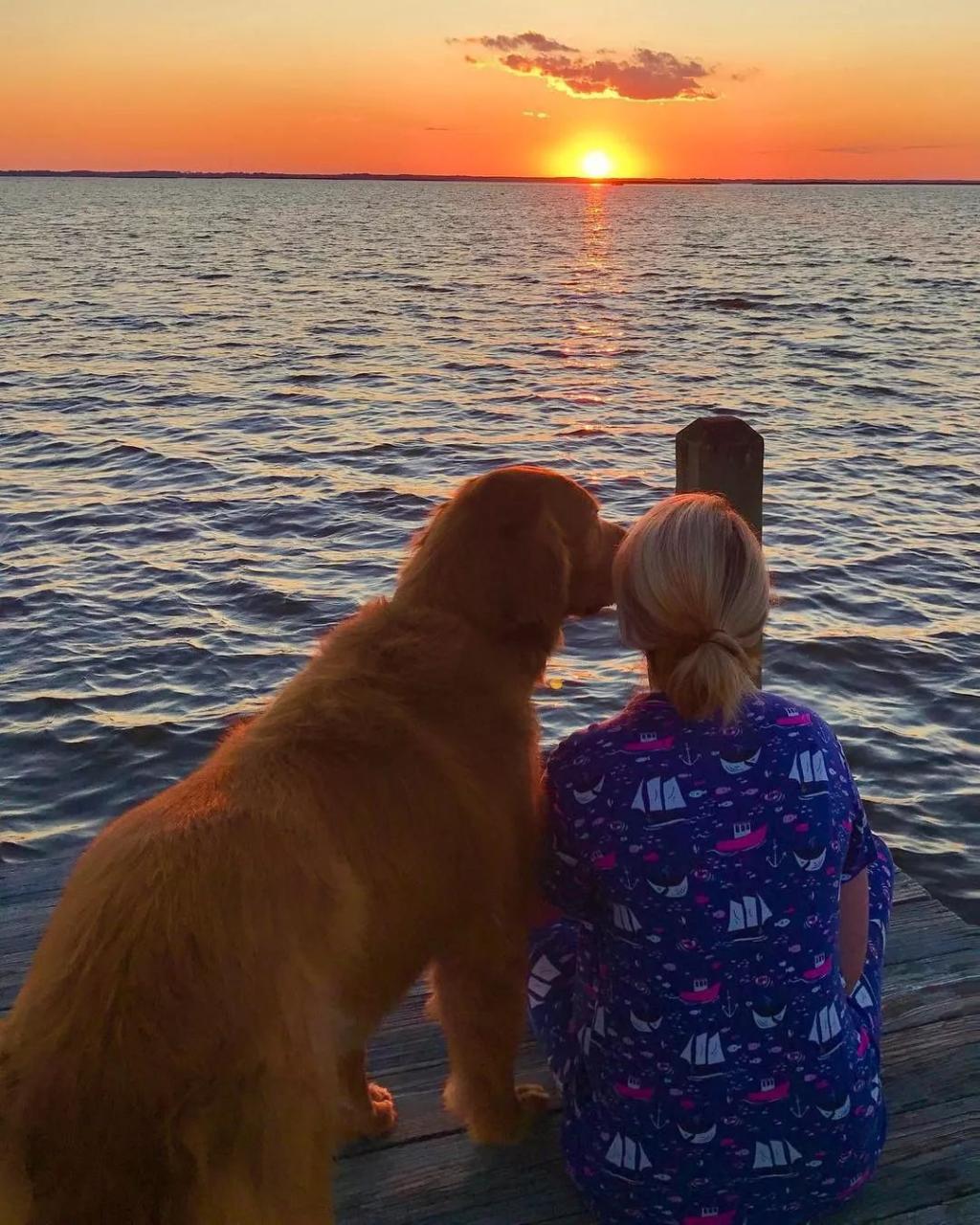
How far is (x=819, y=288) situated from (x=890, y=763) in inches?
1351

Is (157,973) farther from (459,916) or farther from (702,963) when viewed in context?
(702,963)

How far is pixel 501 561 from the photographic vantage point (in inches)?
135

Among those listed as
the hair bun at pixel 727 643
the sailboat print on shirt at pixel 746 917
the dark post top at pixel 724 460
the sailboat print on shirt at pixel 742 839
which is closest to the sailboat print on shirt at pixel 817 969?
the sailboat print on shirt at pixel 746 917

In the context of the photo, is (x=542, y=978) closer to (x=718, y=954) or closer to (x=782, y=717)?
(x=718, y=954)

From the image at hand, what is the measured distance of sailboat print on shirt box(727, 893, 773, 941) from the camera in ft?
9.02

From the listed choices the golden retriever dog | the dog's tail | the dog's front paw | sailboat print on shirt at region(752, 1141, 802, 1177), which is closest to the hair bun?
the golden retriever dog

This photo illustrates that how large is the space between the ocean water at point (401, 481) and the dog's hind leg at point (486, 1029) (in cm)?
349

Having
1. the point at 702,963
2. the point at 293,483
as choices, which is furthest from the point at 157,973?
the point at 293,483

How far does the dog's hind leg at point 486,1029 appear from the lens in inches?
129

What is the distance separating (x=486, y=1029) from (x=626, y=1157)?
57 centimetres

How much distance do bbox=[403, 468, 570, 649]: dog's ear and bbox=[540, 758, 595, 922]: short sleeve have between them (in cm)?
55

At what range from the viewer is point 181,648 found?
9477 mm

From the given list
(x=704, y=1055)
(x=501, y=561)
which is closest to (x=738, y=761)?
(x=704, y=1055)

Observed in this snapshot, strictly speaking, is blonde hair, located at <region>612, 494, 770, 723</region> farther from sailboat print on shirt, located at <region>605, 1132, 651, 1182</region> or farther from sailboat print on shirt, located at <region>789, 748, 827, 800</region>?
sailboat print on shirt, located at <region>605, 1132, 651, 1182</region>
